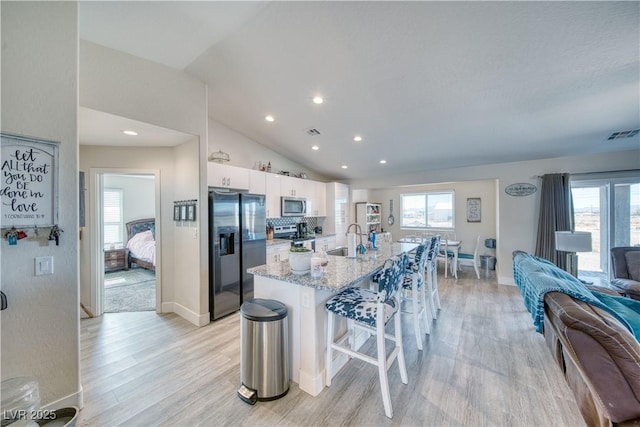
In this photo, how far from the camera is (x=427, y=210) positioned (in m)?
7.30

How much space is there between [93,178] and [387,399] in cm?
431

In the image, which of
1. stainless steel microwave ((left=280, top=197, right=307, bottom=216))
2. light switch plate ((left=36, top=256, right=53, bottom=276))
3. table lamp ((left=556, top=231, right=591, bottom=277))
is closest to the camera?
light switch plate ((left=36, top=256, right=53, bottom=276))

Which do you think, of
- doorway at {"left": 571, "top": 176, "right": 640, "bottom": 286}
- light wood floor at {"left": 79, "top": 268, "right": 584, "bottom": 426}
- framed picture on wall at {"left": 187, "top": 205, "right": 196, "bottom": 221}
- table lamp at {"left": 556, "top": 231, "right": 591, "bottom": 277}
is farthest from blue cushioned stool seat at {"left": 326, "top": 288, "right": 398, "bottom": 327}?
doorway at {"left": 571, "top": 176, "right": 640, "bottom": 286}

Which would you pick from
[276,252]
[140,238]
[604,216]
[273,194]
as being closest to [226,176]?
[273,194]

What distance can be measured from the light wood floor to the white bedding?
2686 millimetres

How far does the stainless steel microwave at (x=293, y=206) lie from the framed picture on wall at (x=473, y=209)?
4.46 metres

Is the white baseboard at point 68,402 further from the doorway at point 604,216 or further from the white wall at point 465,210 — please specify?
the white wall at point 465,210

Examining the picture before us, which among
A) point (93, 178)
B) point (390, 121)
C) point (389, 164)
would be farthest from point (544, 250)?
point (93, 178)

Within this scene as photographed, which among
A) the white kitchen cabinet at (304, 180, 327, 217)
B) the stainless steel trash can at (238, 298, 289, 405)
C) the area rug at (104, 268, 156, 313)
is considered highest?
the white kitchen cabinet at (304, 180, 327, 217)

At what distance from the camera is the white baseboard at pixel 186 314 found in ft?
10.4

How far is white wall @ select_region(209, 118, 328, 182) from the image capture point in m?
4.26

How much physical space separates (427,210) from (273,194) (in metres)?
4.79

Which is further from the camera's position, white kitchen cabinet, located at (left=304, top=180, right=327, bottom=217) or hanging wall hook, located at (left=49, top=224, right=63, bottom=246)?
white kitchen cabinet, located at (left=304, top=180, right=327, bottom=217)

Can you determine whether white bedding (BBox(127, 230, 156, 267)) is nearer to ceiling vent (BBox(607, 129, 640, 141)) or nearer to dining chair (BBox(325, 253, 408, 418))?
dining chair (BBox(325, 253, 408, 418))
